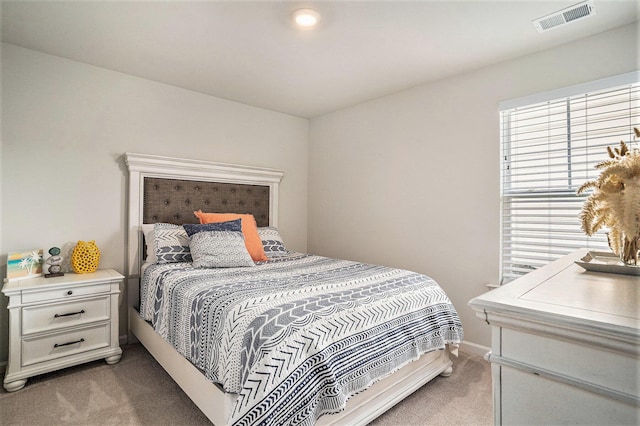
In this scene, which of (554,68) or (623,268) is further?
(554,68)

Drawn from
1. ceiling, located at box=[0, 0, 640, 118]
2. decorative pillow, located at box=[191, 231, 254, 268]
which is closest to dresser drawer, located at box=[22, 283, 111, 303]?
decorative pillow, located at box=[191, 231, 254, 268]

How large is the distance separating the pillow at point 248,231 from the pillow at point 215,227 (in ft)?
0.33

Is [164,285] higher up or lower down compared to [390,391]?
higher up

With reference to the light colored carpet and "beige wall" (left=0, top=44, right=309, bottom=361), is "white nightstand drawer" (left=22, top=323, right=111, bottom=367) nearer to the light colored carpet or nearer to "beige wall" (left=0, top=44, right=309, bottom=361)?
the light colored carpet

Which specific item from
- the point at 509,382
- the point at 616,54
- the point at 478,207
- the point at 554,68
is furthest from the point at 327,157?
the point at 509,382

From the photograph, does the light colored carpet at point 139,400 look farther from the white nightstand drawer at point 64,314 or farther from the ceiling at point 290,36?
the ceiling at point 290,36

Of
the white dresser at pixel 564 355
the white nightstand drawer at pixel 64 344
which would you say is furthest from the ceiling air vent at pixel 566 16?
the white nightstand drawer at pixel 64 344

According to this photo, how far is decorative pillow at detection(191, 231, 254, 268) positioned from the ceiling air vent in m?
2.56

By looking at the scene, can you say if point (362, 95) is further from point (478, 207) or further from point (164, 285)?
point (164, 285)

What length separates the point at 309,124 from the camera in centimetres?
427

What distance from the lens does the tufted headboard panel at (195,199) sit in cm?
296

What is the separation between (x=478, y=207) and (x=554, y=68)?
113 cm

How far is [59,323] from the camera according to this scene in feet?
7.46

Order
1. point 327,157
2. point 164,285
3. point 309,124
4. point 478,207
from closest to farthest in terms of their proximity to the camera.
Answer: point 164,285 → point 478,207 → point 327,157 → point 309,124
